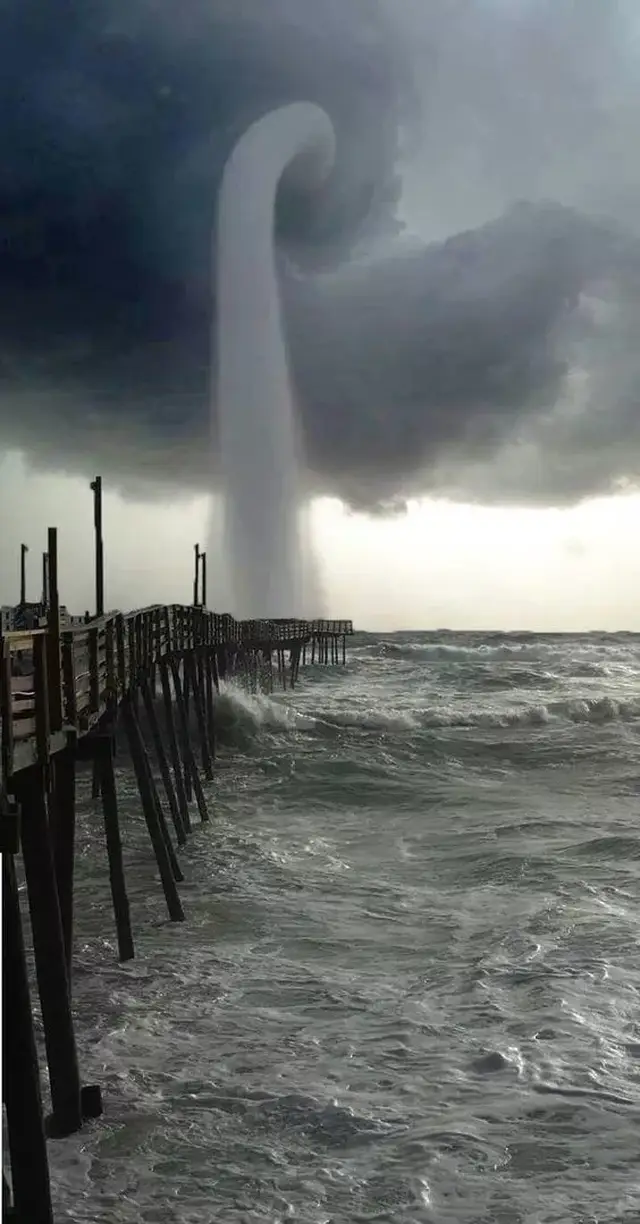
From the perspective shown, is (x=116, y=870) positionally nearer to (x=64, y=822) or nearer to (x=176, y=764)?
(x=64, y=822)

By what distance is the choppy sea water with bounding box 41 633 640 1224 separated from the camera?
719 cm

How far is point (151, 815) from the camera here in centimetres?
1490

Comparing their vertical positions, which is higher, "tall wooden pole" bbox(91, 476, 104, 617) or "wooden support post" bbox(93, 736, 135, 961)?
"tall wooden pole" bbox(91, 476, 104, 617)

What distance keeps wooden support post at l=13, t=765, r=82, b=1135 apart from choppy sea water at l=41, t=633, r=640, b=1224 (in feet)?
1.05

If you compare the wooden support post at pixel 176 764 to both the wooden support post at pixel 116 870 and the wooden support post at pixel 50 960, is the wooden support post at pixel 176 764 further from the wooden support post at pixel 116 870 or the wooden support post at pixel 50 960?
the wooden support post at pixel 50 960

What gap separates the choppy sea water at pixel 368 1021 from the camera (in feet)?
23.6

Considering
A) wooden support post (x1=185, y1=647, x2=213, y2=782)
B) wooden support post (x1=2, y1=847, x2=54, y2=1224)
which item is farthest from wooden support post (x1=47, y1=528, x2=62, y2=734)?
wooden support post (x1=185, y1=647, x2=213, y2=782)

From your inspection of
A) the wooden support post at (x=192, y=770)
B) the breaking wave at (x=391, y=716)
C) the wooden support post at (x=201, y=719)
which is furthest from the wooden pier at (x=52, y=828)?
the breaking wave at (x=391, y=716)

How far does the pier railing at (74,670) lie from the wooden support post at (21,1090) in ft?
3.90


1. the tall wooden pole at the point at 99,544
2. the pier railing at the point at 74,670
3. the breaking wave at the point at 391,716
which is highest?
the tall wooden pole at the point at 99,544

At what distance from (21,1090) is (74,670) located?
168 inches

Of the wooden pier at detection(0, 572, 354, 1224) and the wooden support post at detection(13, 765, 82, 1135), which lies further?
the wooden support post at detection(13, 765, 82, 1135)

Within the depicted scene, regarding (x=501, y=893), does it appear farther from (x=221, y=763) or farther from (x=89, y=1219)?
(x=221, y=763)

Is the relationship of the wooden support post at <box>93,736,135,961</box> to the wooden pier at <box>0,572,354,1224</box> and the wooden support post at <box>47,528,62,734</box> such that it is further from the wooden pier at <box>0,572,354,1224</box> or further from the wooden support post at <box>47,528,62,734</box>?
the wooden support post at <box>47,528,62,734</box>
